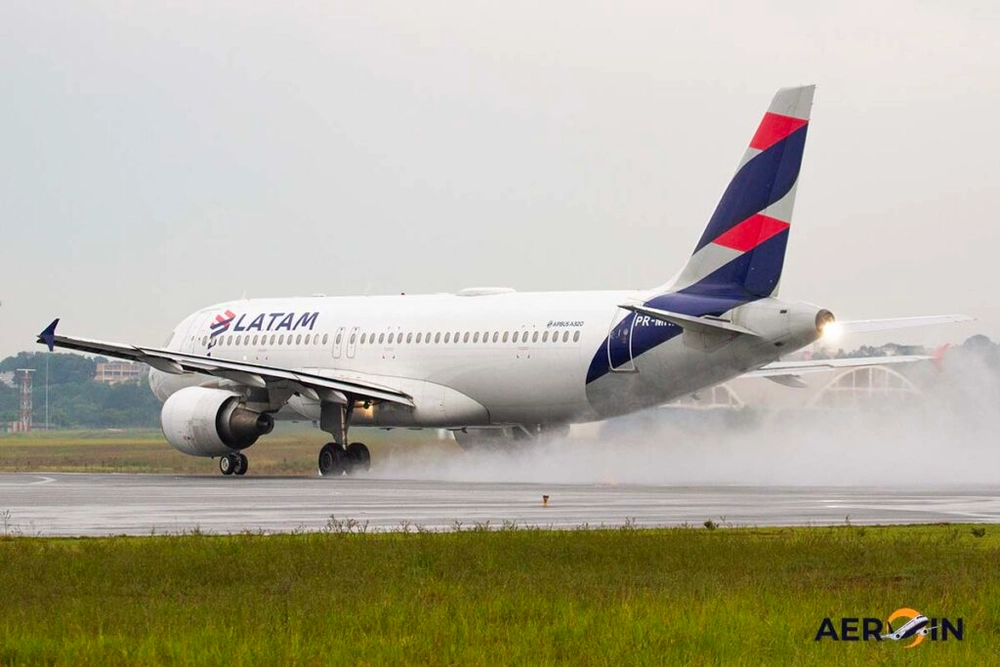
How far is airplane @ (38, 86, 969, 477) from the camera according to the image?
3888 cm

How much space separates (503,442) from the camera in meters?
49.5

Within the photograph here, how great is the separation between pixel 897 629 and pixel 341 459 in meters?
34.3

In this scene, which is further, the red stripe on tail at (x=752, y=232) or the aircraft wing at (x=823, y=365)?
the aircraft wing at (x=823, y=365)

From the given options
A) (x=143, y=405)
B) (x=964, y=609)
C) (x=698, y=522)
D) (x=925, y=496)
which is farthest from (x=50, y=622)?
(x=143, y=405)

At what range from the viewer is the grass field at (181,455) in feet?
171

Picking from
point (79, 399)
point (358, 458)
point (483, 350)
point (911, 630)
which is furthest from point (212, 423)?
point (79, 399)

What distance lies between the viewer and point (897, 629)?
523 inches

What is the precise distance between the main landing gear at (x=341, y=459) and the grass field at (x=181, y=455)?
4.11 metres

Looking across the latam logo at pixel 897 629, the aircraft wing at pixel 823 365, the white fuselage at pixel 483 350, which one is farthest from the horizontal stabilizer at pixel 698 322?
the latam logo at pixel 897 629

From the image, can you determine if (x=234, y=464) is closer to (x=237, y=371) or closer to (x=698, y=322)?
(x=237, y=371)

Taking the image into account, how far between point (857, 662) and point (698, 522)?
1341 centimetres

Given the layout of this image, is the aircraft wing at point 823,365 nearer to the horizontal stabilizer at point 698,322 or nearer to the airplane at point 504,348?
the airplane at point 504,348

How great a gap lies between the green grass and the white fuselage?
17.9m

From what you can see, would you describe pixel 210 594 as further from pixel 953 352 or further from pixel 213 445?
pixel 953 352
